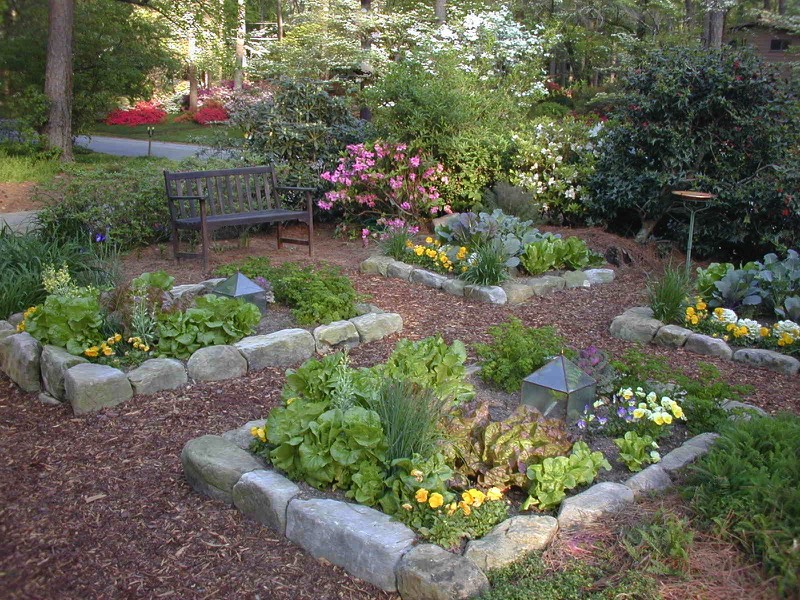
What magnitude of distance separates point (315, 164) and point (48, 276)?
4698 millimetres

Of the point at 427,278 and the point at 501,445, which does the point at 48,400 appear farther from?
the point at 427,278

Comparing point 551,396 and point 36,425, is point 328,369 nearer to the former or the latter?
point 551,396

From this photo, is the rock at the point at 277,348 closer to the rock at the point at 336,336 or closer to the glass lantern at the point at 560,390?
the rock at the point at 336,336

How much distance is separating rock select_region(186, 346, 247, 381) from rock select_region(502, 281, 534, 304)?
8.79ft

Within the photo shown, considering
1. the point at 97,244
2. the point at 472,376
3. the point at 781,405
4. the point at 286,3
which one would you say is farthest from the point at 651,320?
the point at 286,3

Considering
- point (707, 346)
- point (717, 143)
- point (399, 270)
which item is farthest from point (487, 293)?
point (717, 143)

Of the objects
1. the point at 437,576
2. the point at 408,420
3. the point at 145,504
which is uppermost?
the point at 408,420

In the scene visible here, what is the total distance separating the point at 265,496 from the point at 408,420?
694 millimetres

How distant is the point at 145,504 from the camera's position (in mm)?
3375

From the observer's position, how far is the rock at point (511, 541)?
278cm

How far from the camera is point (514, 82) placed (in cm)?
1507

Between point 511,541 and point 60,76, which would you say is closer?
point 511,541

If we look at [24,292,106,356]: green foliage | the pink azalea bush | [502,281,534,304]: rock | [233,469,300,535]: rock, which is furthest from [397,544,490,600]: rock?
the pink azalea bush

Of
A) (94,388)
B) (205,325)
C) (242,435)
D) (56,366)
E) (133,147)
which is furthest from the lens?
(133,147)
